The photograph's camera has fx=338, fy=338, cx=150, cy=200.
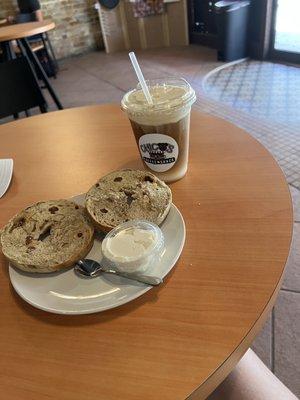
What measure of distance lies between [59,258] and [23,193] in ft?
0.99

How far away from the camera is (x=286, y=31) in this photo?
3594 mm

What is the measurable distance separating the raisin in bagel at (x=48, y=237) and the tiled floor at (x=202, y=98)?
82 cm

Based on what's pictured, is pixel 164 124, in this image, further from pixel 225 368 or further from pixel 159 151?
pixel 225 368

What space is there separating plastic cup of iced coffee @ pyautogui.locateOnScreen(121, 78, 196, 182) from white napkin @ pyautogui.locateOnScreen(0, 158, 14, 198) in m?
0.34

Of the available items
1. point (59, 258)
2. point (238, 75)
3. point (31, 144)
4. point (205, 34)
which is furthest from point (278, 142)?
point (205, 34)

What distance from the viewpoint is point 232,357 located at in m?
0.41

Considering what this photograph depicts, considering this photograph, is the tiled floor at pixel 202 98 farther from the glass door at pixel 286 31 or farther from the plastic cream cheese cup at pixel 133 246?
the plastic cream cheese cup at pixel 133 246

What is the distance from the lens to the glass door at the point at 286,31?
3.36 meters

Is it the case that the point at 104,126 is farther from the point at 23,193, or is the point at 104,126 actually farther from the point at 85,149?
the point at 23,193

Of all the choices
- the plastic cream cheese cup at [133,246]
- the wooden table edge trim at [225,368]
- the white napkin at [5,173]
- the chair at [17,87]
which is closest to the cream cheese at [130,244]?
the plastic cream cheese cup at [133,246]

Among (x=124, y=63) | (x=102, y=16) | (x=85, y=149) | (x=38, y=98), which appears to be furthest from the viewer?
(x=102, y=16)

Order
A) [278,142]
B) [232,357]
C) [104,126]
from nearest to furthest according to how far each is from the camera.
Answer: [232,357], [104,126], [278,142]

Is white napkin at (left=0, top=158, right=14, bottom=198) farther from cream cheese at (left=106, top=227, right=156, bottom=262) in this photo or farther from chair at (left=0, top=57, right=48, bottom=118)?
chair at (left=0, top=57, right=48, bottom=118)

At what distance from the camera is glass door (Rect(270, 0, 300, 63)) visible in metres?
3.36
